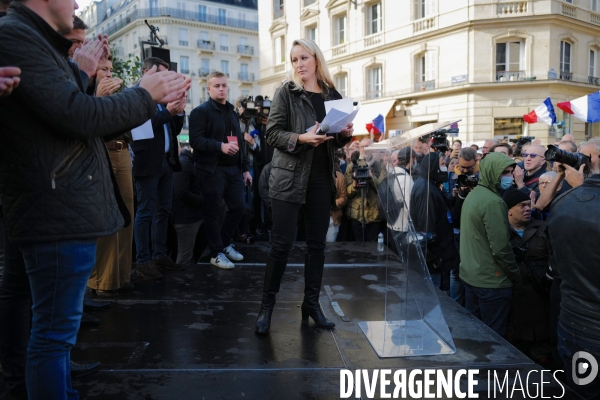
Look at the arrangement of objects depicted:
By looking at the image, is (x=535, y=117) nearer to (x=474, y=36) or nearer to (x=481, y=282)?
(x=474, y=36)

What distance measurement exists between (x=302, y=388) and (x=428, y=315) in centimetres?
114

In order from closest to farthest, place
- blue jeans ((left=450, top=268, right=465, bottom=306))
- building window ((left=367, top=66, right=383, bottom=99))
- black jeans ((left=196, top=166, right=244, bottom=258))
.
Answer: black jeans ((left=196, top=166, right=244, bottom=258)), blue jeans ((left=450, top=268, right=465, bottom=306)), building window ((left=367, top=66, right=383, bottom=99))

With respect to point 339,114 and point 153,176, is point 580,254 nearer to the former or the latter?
point 339,114

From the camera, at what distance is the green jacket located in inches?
153

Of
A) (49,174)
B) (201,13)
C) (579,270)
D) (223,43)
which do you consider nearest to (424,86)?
(579,270)

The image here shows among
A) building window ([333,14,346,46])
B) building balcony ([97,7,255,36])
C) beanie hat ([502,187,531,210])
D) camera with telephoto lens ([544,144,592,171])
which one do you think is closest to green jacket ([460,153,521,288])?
beanie hat ([502,187,531,210])

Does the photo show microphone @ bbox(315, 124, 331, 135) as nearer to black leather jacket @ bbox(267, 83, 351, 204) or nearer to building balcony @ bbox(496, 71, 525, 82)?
black leather jacket @ bbox(267, 83, 351, 204)

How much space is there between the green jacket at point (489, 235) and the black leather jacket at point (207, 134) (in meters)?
2.55

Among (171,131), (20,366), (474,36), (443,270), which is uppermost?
(474,36)

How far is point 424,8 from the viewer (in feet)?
81.9

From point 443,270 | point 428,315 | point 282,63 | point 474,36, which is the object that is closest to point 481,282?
point 428,315

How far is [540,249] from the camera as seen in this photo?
4.16 metres

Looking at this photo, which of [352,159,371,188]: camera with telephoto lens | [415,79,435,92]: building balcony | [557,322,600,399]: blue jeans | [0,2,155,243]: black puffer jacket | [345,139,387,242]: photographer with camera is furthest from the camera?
[415,79,435,92]: building balcony

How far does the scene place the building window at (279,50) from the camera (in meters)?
34.0
